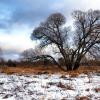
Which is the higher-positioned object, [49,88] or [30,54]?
[30,54]

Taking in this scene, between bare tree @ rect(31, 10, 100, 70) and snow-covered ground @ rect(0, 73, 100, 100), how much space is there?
726 inches

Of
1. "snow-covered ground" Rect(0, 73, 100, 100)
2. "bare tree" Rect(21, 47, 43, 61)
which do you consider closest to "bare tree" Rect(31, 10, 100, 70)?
"bare tree" Rect(21, 47, 43, 61)

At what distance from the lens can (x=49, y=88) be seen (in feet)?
51.7

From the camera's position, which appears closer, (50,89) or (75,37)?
(50,89)

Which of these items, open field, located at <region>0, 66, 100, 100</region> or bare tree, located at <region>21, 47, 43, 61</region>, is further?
bare tree, located at <region>21, 47, 43, 61</region>

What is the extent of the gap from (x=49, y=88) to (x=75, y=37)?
22.4 meters

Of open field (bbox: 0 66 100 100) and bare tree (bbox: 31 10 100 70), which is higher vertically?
bare tree (bbox: 31 10 100 70)

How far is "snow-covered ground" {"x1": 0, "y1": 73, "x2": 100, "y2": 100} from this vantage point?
47.1 feet

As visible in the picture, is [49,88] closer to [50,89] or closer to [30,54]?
[50,89]

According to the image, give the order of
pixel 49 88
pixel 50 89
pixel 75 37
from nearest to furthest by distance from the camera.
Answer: pixel 50 89 → pixel 49 88 → pixel 75 37

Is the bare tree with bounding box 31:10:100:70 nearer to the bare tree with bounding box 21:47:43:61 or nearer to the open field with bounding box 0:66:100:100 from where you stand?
the bare tree with bounding box 21:47:43:61

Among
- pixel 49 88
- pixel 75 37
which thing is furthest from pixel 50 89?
pixel 75 37

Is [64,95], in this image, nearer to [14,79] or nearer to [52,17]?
[14,79]

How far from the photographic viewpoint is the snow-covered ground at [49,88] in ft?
47.1
